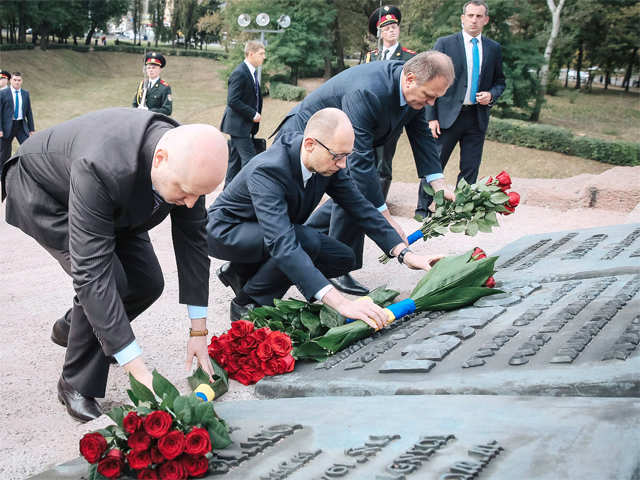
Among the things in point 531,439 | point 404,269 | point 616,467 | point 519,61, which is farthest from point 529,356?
point 519,61

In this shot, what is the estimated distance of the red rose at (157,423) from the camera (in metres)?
1.70

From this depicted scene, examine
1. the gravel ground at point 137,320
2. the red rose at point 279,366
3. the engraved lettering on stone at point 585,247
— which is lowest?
the gravel ground at point 137,320

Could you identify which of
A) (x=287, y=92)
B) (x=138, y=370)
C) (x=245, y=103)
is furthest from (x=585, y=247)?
(x=287, y=92)

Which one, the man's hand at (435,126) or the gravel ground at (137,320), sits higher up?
the man's hand at (435,126)

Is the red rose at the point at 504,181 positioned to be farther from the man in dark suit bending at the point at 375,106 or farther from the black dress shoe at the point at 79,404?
the black dress shoe at the point at 79,404

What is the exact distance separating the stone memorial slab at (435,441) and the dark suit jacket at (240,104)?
593 centimetres

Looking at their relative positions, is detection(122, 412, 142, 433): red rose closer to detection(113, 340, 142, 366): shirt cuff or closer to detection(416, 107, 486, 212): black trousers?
detection(113, 340, 142, 366): shirt cuff

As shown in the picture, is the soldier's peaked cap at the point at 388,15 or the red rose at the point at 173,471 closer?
the red rose at the point at 173,471

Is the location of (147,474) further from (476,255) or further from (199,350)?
(476,255)

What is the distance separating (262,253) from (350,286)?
112cm

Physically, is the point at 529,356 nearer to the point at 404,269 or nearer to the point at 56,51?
the point at 404,269

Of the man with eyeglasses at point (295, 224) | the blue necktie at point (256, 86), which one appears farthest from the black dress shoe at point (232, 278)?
the blue necktie at point (256, 86)

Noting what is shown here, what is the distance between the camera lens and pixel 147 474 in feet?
5.72

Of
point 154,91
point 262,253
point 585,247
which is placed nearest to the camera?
point 262,253
